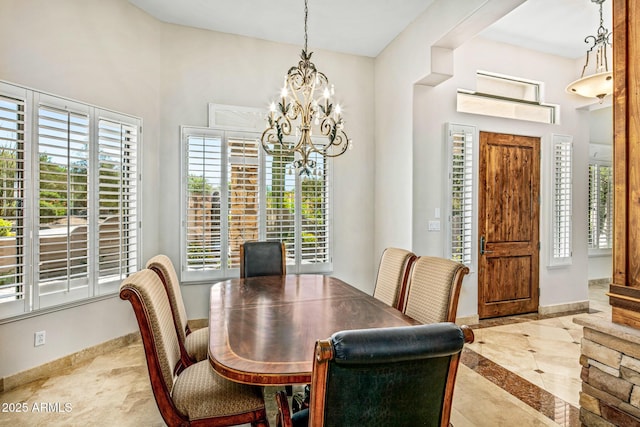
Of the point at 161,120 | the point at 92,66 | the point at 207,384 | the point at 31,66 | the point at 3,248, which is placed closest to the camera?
the point at 207,384

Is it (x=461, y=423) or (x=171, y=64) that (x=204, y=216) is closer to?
(x=171, y=64)

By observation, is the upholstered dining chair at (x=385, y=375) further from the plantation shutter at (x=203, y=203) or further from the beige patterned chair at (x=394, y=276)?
the plantation shutter at (x=203, y=203)

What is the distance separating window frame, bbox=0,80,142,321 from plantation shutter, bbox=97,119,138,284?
1cm

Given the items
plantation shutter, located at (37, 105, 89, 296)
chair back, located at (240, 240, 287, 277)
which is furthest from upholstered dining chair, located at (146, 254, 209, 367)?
plantation shutter, located at (37, 105, 89, 296)

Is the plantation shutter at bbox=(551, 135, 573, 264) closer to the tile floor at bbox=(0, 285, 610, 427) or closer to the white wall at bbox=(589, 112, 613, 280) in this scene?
the tile floor at bbox=(0, 285, 610, 427)

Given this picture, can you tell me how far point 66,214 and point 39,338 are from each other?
3.42 feet

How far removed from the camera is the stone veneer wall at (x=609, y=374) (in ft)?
5.58

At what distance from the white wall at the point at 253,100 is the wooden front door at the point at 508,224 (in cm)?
140

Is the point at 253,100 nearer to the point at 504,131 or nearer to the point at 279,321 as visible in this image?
the point at 279,321

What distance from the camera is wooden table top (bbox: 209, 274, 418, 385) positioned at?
134 centimetres

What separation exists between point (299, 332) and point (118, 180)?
2.72 metres

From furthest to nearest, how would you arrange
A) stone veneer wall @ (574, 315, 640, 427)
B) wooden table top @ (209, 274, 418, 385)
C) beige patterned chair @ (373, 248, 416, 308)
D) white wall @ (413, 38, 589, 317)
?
white wall @ (413, 38, 589, 317) → beige patterned chair @ (373, 248, 416, 308) → stone veneer wall @ (574, 315, 640, 427) → wooden table top @ (209, 274, 418, 385)


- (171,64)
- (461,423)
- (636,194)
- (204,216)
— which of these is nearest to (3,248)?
(204,216)

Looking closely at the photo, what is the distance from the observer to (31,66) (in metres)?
2.72
